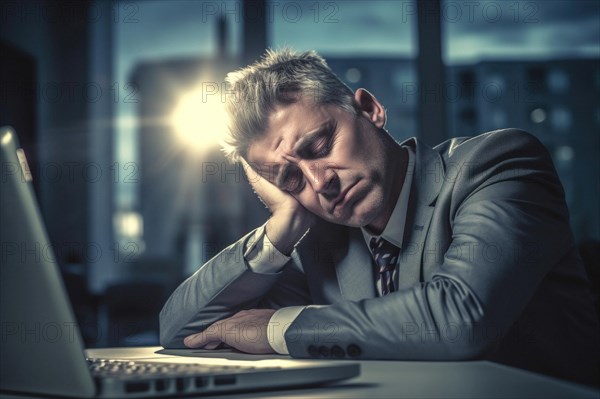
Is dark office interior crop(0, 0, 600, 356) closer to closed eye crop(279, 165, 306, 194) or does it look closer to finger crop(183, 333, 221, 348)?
closed eye crop(279, 165, 306, 194)

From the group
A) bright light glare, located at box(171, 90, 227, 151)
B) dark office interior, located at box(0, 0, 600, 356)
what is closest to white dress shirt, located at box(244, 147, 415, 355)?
dark office interior, located at box(0, 0, 600, 356)

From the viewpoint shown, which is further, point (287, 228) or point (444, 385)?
point (287, 228)

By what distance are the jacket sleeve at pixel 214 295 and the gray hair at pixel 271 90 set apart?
1.01ft

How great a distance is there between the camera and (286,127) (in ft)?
5.25

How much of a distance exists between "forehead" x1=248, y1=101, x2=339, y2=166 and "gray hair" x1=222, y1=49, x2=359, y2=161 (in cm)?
2

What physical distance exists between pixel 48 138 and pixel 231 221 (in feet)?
5.52

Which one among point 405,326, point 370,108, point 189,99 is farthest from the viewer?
point 189,99

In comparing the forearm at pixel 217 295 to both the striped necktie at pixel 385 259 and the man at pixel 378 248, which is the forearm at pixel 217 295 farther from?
the striped necktie at pixel 385 259

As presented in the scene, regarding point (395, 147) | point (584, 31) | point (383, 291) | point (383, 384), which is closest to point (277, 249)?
point (383, 291)

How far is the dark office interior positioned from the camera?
4176 millimetres

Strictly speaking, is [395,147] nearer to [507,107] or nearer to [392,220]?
[392,220]

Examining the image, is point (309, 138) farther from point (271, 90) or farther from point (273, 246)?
point (273, 246)

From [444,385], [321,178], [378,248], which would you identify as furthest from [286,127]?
[444,385]

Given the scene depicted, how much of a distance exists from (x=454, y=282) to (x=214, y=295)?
2.09 feet
